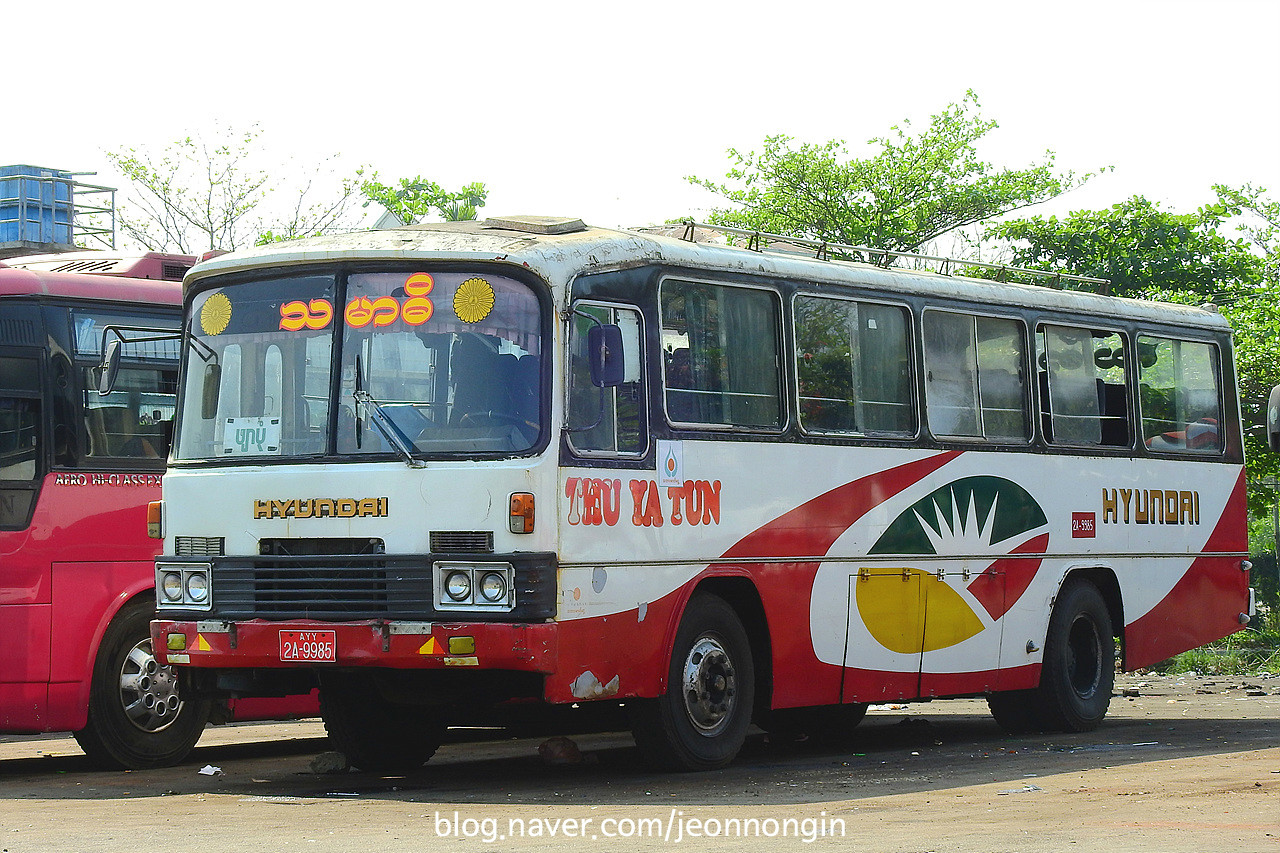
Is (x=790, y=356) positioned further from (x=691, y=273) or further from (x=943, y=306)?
(x=943, y=306)

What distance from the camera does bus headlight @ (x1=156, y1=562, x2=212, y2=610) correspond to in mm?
10477

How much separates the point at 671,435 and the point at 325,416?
1.97m

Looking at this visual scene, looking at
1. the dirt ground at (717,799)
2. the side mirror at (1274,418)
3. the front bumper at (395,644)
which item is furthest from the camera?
the side mirror at (1274,418)

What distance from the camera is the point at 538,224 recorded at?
35.4 ft

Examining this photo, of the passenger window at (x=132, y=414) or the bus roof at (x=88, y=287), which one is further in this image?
the passenger window at (x=132, y=414)

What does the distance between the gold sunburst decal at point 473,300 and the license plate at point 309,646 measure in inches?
71.9

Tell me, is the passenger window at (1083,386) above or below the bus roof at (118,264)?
below

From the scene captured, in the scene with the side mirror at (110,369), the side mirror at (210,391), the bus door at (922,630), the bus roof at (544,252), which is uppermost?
the bus roof at (544,252)

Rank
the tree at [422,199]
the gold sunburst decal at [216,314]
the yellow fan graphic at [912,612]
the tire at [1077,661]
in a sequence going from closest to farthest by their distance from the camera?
the gold sunburst decal at [216,314] → the yellow fan graphic at [912,612] → the tire at [1077,661] → the tree at [422,199]

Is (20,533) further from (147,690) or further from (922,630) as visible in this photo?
(922,630)

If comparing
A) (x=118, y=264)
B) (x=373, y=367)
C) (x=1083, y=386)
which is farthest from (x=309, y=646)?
(x=1083, y=386)

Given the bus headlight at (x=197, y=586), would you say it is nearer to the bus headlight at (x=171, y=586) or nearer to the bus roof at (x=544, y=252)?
the bus headlight at (x=171, y=586)

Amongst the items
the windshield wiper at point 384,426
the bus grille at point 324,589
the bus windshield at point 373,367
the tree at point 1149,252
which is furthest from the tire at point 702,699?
the tree at point 1149,252

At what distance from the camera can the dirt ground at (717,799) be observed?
806cm
